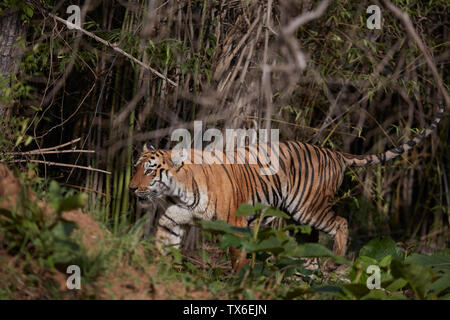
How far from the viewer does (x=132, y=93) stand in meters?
5.64

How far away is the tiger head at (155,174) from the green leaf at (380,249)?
1586mm

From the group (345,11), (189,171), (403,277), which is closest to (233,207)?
(189,171)

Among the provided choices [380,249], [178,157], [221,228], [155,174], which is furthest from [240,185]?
[221,228]

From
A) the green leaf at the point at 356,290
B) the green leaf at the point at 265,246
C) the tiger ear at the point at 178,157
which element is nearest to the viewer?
the green leaf at the point at 356,290

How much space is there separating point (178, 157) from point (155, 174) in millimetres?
230

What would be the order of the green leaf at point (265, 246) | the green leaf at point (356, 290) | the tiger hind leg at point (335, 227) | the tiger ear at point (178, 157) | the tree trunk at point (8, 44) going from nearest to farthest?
the green leaf at point (356, 290)
the green leaf at point (265, 246)
the tree trunk at point (8, 44)
the tiger ear at point (178, 157)
the tiger hind leg at point (335, 227)

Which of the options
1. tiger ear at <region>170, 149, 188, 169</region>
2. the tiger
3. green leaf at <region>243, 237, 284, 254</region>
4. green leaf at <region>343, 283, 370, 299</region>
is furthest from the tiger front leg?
green leaf at <region>343, 283, 370, 299</region>

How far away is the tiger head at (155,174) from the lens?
4.73m

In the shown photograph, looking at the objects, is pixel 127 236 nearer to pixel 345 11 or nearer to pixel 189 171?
pixel 189 171

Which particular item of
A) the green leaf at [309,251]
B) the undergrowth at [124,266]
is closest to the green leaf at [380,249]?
the undergrowth at [124,266]

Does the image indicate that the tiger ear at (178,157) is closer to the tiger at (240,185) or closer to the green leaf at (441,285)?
the tiger at (240,185)

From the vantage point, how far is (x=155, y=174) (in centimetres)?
479
